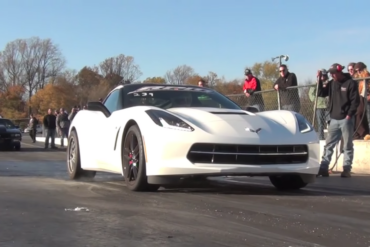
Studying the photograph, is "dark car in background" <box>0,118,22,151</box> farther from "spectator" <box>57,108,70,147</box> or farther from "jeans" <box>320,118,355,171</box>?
"jeans" <box>320,118,355,171</box>

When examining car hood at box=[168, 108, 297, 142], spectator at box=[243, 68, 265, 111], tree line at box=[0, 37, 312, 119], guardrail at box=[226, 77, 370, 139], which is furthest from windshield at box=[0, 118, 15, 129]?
tree line at box=[0, 37, 312, 119]

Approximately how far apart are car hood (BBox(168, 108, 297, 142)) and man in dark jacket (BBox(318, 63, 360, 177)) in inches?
95.1

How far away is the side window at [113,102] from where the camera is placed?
23.5 feet

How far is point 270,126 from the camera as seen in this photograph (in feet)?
19.7

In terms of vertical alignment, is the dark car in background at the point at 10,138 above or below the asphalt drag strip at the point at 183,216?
above

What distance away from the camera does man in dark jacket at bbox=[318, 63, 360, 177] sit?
8.44 metres

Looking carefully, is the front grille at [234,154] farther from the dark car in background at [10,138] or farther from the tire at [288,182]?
the dark car in background at [10,138]

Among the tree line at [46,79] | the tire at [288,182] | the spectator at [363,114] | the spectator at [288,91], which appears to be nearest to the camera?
the tire at [288,182]

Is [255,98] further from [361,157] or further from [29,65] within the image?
[29,65]

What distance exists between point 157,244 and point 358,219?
1.86 metres

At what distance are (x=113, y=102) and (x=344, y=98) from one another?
355 cm

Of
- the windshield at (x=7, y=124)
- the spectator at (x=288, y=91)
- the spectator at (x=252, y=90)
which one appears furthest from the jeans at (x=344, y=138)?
the windshield at (x=7, y=124)

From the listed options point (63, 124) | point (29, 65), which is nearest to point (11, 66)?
point (29, 65)

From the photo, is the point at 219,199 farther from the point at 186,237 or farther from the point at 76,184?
the point at 76,184
